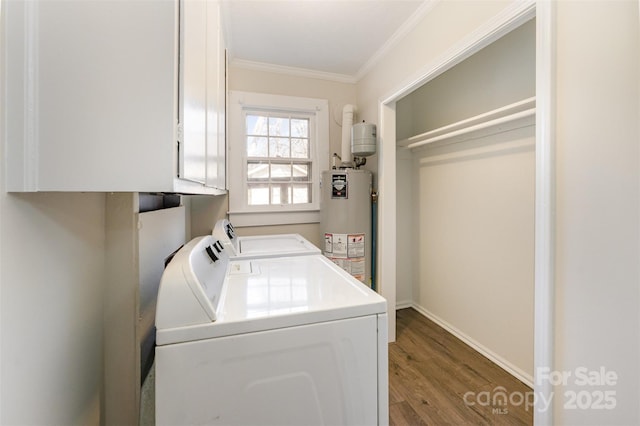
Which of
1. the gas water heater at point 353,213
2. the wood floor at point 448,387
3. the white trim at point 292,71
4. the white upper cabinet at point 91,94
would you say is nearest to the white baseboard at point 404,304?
the wood floor at point 448,387

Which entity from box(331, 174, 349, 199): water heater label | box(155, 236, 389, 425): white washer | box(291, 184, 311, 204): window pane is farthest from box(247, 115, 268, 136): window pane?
box(155, 236, 389, 425): white washer

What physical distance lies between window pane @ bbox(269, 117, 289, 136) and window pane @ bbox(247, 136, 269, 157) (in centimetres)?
13

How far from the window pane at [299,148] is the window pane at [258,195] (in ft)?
1.50

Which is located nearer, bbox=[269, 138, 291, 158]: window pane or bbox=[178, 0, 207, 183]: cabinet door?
bbox=[178, 0, 207, 183]: cabinet door

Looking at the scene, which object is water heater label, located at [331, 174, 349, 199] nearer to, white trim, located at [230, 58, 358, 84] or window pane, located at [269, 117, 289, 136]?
window pane, located at [269, 117, 289, 136]

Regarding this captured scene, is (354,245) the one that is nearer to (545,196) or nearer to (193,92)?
(545,196)

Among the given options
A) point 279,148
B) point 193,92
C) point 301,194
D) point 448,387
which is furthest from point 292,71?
→ point 448,387

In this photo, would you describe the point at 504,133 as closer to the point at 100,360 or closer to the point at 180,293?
the point at 180,293

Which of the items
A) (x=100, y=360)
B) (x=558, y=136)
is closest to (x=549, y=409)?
(x=558, y=136)

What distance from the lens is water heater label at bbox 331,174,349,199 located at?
243 centimetres

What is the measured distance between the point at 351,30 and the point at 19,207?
7.47 ft

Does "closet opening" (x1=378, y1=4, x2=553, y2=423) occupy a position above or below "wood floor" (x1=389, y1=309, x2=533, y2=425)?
above

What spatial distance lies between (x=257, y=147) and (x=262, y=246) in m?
1.20

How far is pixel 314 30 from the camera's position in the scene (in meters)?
2.12
